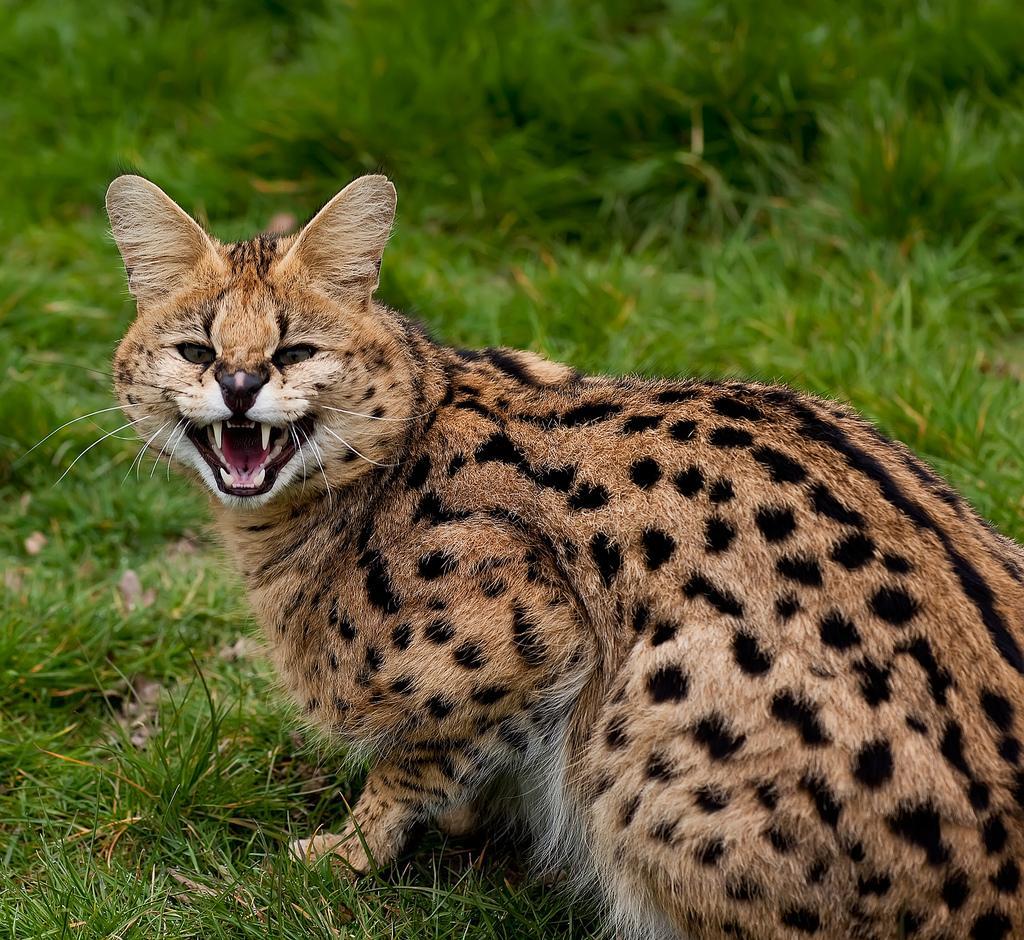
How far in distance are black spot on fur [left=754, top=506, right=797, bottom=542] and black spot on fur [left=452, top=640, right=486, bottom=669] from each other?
89 cm

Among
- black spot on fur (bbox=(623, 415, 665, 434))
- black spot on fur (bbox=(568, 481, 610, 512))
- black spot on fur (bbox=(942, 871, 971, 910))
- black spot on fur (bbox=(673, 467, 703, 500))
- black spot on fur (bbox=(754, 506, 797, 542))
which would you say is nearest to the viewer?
black spot on fur (bbox=(942, 871, 971, 910))

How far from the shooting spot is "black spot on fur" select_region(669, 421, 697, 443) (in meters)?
4.24

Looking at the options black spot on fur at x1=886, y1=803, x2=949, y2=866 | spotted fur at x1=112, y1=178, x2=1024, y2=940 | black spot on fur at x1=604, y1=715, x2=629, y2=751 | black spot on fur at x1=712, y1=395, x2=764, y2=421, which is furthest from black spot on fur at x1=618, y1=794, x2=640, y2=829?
black spot on fur at x1=712, y1=395, x2=764, y2=421

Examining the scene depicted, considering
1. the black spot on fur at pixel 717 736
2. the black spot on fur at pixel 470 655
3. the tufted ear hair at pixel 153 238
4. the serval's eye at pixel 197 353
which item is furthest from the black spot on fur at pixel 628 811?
the tufted ear hair at pixel 153 238

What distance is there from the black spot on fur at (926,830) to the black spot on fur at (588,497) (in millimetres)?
1187

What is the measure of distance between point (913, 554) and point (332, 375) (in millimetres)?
1793

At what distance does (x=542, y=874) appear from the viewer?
4.72 meters

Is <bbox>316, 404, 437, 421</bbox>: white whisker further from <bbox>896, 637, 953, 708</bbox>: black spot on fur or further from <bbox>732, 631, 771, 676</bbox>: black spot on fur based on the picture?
<bbox>896, 637, 953, 708</bbox>: black spot on fur

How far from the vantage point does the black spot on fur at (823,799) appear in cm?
368

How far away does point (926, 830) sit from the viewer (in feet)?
12.0

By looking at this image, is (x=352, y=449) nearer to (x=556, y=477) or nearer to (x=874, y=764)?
(x=556, y=477)

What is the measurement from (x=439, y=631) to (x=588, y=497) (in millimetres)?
589

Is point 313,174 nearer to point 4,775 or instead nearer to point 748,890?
point 4,775

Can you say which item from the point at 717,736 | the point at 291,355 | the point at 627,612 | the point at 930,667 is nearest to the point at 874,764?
the point at 930,667
